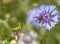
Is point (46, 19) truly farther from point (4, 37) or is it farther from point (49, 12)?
point (4, 37)

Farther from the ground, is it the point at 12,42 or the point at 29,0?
the point at 29,0

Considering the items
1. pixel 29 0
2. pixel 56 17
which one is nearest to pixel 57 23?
pixel 56 17

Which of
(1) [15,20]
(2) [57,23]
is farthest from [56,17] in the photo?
(1) [15,20]
